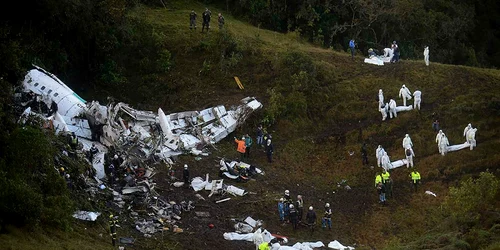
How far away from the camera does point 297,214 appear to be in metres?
32.9

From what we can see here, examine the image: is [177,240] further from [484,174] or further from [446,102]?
[446,102]

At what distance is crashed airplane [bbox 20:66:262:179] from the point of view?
36.6 m

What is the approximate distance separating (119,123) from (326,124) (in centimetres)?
1088

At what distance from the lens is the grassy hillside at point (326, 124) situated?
33.1m

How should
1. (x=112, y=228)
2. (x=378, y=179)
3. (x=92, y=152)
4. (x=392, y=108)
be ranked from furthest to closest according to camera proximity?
(x=392, y=108) → (x=378, y=179) → (x=92, y=152) → (x=112, y=228)

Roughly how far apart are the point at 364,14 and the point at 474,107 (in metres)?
14.3

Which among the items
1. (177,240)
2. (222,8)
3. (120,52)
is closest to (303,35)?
(222,8)

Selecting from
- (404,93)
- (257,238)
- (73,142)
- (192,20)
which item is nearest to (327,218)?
(257,238)

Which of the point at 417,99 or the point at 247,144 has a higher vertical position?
the point at 417,99

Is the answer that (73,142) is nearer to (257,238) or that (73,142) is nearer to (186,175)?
(186,175)

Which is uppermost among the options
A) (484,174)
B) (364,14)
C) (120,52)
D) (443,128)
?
(364,14)

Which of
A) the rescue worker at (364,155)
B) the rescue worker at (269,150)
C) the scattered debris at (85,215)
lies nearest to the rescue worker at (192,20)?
the rescue worker at (269,150)

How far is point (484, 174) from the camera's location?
30.9 m

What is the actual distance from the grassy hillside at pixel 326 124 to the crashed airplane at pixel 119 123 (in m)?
1.12
